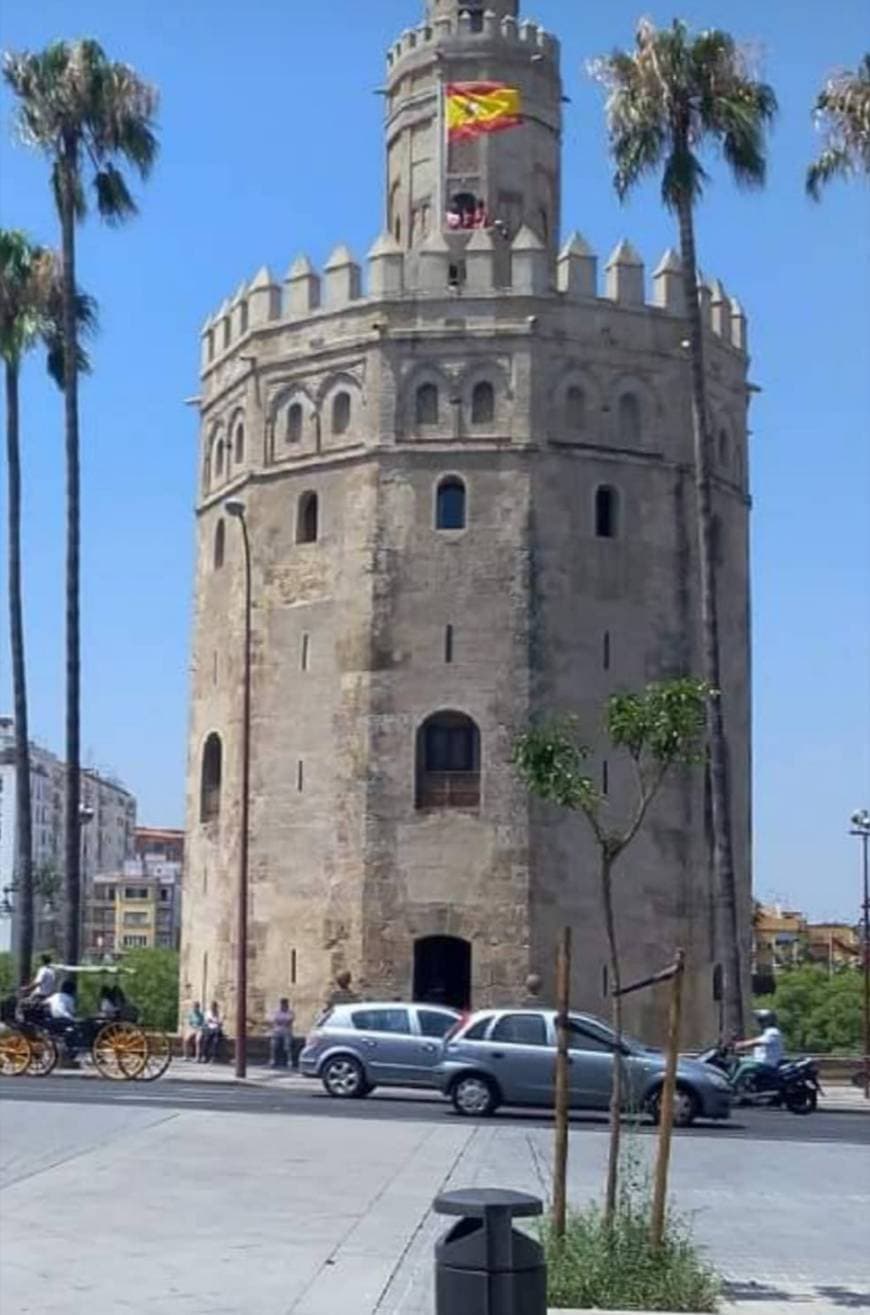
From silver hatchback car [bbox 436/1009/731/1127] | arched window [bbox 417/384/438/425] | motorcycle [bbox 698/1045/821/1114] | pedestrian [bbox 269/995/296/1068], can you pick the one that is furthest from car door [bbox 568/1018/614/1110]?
arched window [bbox 417/384/438/425]

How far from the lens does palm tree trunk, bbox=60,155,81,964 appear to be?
35.0 meters

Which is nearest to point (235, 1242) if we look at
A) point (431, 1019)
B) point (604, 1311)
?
point (604, 1311)

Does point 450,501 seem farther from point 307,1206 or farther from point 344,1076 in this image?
point 307,1206

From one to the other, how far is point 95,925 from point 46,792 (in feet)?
33.4

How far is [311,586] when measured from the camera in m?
38.1

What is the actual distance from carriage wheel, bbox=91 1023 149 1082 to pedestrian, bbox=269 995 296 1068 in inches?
229

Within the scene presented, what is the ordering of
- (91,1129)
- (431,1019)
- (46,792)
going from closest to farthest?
1. (91,1129)
2. (431,1019)
3. (46,792)

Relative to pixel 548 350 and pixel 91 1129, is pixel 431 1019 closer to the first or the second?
pixel 91 1129

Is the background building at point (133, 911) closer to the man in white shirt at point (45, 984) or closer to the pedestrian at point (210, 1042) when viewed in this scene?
the pedestrian at point (210, 1042)

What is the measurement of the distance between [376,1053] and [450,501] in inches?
554

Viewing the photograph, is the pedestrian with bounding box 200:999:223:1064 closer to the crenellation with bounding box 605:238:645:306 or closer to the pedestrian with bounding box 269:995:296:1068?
the pedestrian with bounding box 269:995:296:1068

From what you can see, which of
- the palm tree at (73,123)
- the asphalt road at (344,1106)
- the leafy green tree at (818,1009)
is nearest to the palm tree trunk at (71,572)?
the palm tree at (73,123)

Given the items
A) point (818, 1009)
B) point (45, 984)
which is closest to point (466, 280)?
point (45, 984)

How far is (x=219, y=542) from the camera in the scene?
41.2 meters
